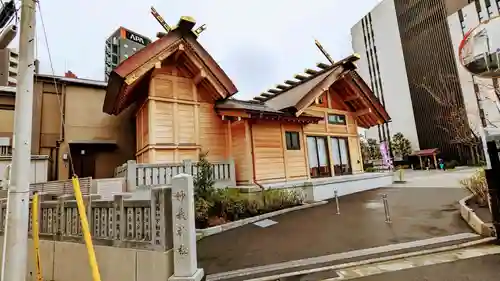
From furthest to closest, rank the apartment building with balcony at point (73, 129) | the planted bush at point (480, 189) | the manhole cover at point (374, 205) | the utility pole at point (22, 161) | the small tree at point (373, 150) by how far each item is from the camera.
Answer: the small tree at point (373, 150), the apartment building with balcony at point (73, 129), the manhole cover at point (374, 205), the planted bush at point (480, 189), the utility pole at point (22, 161)

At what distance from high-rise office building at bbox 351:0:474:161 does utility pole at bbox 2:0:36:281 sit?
1492 inches

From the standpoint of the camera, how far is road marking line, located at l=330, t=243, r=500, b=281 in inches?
161

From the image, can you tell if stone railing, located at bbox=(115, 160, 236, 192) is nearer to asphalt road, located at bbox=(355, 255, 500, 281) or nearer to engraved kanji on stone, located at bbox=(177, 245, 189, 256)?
engraved kanji on stone, located at bbox=(177, 245, 189, 256)

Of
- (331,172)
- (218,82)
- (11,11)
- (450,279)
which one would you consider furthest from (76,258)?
(331,172)

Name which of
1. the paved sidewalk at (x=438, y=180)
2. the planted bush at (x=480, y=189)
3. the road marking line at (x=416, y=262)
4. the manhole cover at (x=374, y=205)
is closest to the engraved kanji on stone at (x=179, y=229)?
the road marking line at (x=416, y=262)

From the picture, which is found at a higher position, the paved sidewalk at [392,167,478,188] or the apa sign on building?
the apa sign on building

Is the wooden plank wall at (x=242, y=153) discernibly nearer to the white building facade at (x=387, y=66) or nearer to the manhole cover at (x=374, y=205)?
the manhole cover at (x=374, y=205)

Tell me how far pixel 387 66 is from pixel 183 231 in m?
55.1

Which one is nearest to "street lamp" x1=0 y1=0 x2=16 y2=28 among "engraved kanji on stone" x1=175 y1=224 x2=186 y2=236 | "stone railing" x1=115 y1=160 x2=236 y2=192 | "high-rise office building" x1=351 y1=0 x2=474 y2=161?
"engraved kanji on stone" x1=175 y1=224 x2=186 y2=236

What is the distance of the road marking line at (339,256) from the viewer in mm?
4309

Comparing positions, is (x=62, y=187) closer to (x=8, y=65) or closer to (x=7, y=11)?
(x=8, y=65)

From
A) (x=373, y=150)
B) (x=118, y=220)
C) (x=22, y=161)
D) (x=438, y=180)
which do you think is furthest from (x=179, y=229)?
(x=373, y=150)

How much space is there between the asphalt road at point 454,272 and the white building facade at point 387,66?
4504cm

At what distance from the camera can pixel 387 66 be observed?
49.2 meters
